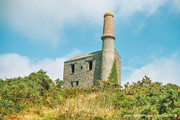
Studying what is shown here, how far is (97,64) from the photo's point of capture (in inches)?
1046

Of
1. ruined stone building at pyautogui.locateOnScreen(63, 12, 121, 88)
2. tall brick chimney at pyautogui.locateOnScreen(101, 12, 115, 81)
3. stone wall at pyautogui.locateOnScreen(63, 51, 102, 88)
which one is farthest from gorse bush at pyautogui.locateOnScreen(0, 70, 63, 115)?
stone wall at pyautogui.locateOnScreen(63, 51, 102, 88)

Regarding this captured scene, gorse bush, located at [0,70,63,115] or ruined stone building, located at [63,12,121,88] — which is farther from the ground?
ruined stone building, located at [63,12,121,88]

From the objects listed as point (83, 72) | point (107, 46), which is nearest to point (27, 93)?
point (107, 46)

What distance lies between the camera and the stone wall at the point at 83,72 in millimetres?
26500

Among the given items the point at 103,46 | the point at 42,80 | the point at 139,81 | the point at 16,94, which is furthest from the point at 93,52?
the point at 16,94

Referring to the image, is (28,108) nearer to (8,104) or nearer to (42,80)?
(8,104)

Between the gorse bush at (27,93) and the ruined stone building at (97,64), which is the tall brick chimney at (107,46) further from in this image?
the gorse bush at (27,93)

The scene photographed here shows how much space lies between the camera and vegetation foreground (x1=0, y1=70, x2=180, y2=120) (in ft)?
25.5

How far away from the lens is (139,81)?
60.3ft

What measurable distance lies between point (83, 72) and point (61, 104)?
18.3 metres

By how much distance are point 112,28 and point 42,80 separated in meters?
17.5

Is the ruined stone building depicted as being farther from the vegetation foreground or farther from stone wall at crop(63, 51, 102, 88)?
the vegetation foreground

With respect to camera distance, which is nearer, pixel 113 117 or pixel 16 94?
pixel 113 117

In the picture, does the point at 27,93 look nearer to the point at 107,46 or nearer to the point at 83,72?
the point at 107,46
